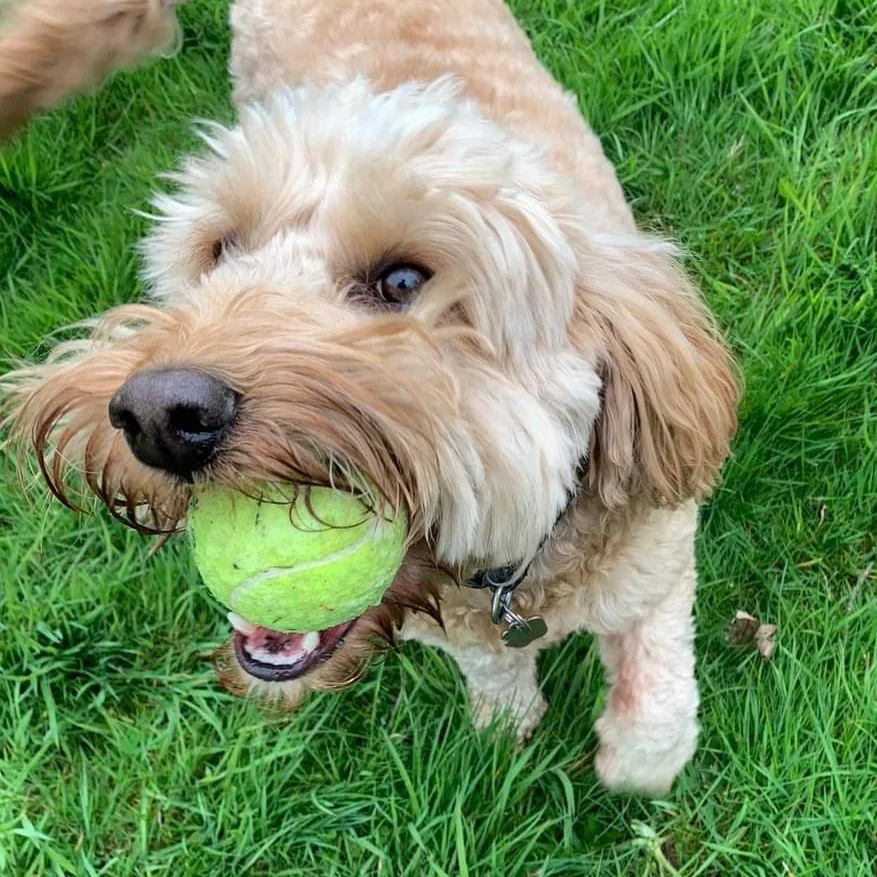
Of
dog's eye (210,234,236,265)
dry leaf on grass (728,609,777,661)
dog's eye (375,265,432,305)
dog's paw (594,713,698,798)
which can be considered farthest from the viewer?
dry leaf on grass (728,609,777,661)

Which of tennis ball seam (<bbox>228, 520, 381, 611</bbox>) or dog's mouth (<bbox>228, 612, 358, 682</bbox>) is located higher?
tennis ball seam (<bbox>228, 520, 381, 611</bbox>)

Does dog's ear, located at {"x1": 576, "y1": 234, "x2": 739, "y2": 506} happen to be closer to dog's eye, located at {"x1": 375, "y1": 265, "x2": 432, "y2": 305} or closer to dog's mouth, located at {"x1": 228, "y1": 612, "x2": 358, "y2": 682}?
dog's eye, located at {"x1": 375, "y1": 265, "x2": 432, "y2": 305}

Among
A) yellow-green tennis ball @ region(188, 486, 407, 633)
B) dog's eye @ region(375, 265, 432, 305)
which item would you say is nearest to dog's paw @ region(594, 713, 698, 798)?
yellow-green tennis ball @ region(188, 486, 407, 633)

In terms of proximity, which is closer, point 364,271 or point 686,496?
point 364,271

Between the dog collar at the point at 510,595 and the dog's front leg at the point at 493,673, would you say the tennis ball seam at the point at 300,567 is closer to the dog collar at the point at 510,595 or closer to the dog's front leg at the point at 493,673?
the dog collar at the point at 510,595

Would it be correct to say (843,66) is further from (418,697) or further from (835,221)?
(418,697)

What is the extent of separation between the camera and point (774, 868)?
2.51 metres

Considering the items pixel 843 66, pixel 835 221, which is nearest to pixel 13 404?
pixel 835 221

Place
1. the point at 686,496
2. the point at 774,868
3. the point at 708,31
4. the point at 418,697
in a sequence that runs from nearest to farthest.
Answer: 1. the point at 686,496
2. the point at 774,868
3. the point at 418,697
4. the point at 708,31

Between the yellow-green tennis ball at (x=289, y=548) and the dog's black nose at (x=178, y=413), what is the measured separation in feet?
0.32

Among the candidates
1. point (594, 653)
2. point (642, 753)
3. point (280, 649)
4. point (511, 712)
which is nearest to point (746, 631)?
point (594, 653)

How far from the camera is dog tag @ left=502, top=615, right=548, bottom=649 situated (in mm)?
2129

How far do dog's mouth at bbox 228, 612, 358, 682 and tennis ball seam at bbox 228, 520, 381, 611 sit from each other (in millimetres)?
220

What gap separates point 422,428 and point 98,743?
77.5 inches
